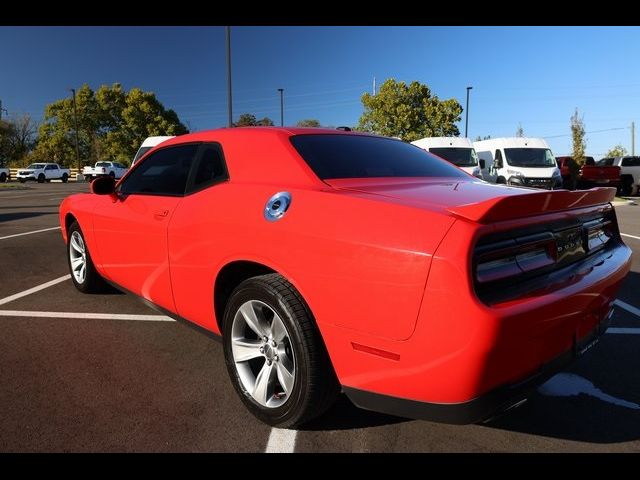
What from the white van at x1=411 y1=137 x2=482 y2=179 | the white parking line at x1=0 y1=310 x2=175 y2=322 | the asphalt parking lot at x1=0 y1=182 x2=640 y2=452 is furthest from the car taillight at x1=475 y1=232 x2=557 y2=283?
the white van at x1=411 y1=137 x2=482 y2=179

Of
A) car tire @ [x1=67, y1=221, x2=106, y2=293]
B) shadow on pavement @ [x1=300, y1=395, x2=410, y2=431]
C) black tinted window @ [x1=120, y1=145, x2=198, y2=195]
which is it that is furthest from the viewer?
car tire @ [x1=67, y1=221, x2=106, y2=293]

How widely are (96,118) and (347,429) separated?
51188 mm

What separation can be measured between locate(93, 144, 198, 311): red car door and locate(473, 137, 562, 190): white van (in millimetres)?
14555

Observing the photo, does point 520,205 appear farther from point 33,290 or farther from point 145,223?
point 33,290

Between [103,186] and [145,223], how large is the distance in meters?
0.84

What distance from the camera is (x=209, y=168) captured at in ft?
9.61

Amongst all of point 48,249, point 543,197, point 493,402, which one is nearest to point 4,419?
point 493,402

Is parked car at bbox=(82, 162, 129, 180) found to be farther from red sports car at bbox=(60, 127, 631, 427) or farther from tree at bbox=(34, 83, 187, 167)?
red sports car at bbox=(60, 127, 631, 427)

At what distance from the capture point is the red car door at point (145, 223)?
3.07 metres

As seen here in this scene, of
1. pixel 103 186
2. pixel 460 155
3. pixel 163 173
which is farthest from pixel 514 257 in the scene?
pixel 460 155

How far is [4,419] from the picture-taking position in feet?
8.00

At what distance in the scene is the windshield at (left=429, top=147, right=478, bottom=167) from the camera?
637 inches

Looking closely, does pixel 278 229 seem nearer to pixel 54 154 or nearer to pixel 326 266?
pixel 326 266

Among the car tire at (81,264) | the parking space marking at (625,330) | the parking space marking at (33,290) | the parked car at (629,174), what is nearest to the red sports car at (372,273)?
the parking space marking at (625,330)
